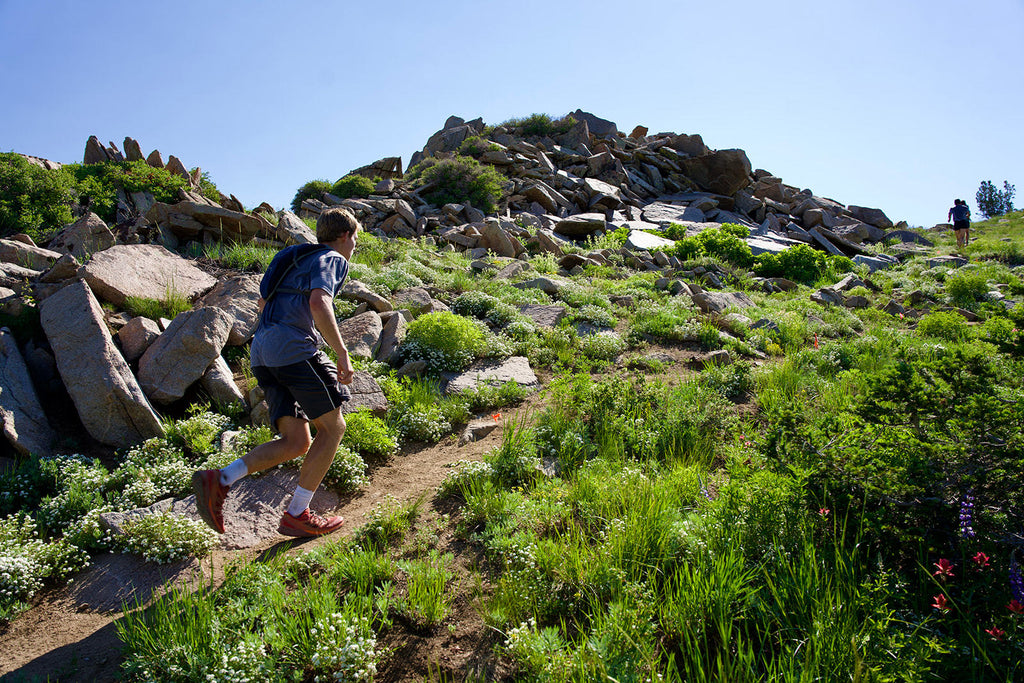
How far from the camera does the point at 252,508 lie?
4527 mm

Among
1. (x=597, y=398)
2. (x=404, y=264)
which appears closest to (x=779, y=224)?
(x=404, y=264)

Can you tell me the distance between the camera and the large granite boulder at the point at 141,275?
22.2ft

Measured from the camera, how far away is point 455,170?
19453mm

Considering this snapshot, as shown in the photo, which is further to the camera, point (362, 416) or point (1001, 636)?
point (362, 416)

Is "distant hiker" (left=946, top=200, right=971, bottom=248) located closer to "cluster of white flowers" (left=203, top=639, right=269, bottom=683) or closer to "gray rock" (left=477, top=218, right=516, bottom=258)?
"gray rock" (left=477, top=218, right=516, bottom=258)

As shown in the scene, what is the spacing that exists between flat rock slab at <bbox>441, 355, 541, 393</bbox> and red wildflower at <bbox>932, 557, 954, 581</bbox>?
15.1ft

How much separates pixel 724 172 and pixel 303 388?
87.6 feet

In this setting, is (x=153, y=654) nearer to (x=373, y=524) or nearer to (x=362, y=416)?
(x=373, y=524)

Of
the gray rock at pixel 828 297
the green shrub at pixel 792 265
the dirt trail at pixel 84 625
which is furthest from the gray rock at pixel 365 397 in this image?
the green shrub at pixel 792 265

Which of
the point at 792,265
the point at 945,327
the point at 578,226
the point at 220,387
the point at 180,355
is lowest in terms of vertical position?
the point at 945,327

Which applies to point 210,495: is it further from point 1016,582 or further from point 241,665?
point 1016,582

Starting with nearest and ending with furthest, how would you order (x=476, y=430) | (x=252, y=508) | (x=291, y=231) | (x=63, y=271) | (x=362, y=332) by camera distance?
(x=252, y=508)
(x=476, y=430)
(x=63, y=271)
(x=362, y=332)
(x=291, y=231)

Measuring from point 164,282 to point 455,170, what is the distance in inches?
531

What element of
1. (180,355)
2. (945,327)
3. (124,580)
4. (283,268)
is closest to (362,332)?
(180,355)
